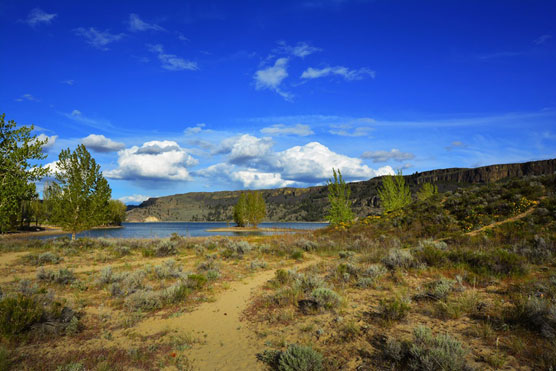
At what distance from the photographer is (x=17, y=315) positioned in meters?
5.83

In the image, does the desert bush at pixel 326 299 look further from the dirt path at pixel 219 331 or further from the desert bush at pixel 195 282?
the desert bush at pixel 195 282

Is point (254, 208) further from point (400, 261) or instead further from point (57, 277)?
point (400, 261)

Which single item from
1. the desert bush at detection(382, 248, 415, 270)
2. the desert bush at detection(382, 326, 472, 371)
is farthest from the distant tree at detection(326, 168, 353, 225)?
the desert bush at detection(382, 326, 472, 371)

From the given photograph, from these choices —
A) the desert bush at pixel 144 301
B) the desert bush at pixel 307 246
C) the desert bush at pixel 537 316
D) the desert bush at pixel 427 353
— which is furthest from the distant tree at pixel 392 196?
the desert bush at pixel 427 353

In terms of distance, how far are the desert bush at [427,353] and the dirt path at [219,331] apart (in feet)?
7.79

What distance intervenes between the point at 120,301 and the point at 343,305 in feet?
22.3

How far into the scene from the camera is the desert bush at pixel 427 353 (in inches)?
152

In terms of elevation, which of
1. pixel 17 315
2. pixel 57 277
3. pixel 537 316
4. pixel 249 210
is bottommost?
pixel 57 277

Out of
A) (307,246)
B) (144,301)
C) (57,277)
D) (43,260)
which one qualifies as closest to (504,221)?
(307,246)

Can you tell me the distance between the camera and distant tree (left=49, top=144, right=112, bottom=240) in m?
28.9

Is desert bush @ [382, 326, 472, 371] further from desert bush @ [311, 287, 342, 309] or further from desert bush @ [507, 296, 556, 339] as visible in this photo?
desert bush @ [311, 287, 342, 309]

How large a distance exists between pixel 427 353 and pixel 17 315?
7.93 metres

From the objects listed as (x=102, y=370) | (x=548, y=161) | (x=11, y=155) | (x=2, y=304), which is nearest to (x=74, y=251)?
(x=11, y=155)

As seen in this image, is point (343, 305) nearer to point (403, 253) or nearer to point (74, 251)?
point (403, 253)
